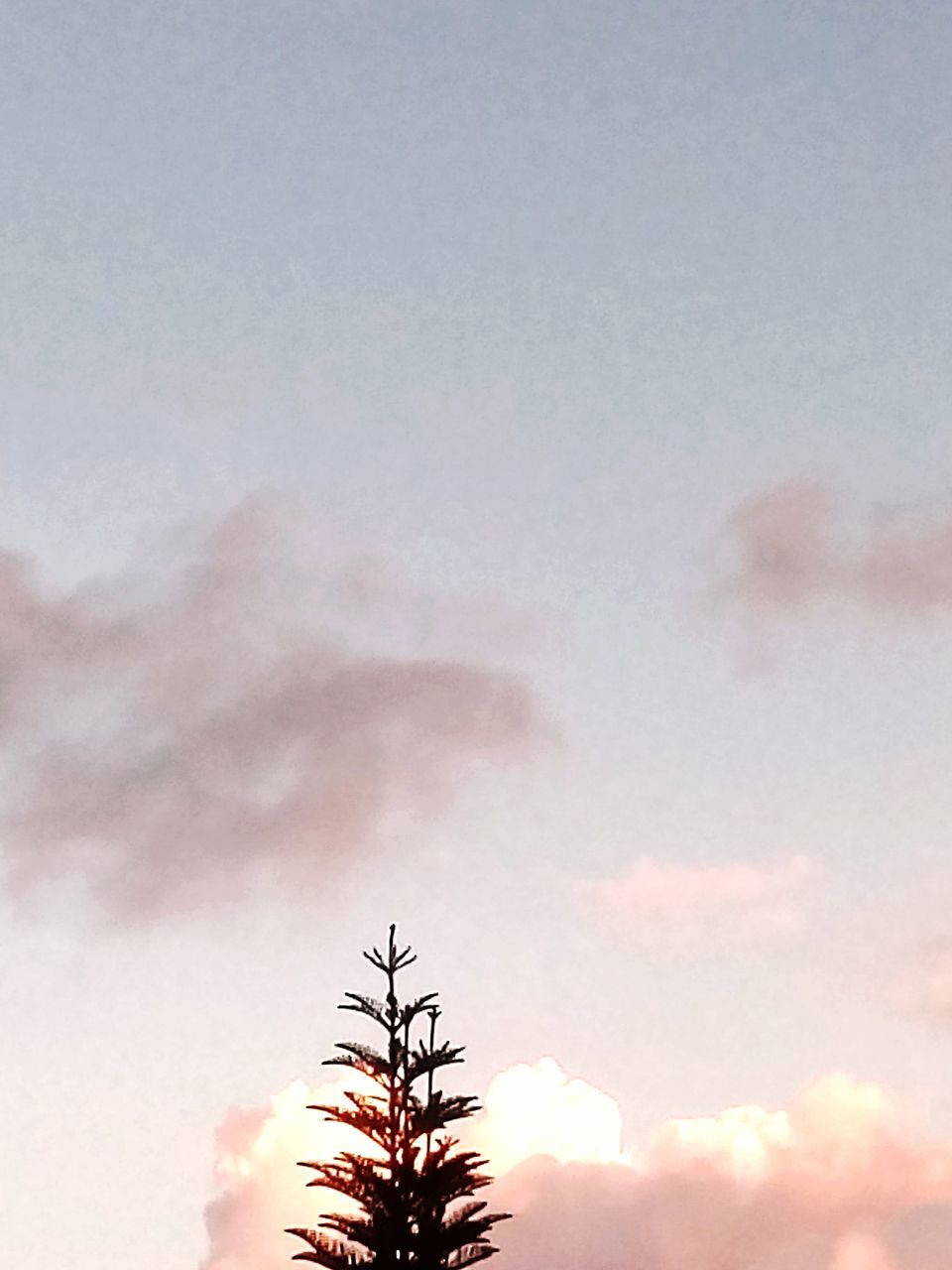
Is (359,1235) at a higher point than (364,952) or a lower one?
lower

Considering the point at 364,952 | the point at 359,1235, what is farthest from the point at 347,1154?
the point at 364,952

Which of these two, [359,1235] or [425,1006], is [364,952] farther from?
[359,1235]

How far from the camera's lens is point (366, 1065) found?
61844mm

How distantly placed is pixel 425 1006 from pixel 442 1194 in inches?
210

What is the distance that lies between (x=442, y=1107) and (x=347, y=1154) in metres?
3.05

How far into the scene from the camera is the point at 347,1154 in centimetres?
6244

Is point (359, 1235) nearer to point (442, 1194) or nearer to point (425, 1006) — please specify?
point (442, 1194)

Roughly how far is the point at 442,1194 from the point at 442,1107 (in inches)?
95.7

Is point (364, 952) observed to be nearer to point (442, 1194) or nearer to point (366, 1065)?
point (366, 1065)

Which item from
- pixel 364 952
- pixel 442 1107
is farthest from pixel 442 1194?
pixel 364 952

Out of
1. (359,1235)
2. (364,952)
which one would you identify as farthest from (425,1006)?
(359,1235)

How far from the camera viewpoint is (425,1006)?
201 ft

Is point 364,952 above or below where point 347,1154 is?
above

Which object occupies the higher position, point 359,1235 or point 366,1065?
point 366,1065
